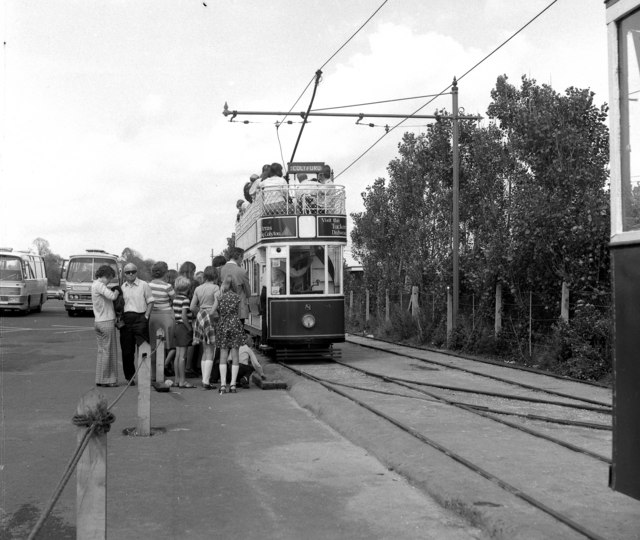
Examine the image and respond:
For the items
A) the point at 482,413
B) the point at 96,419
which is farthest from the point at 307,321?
the point at 96,419

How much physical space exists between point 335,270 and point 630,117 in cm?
1169

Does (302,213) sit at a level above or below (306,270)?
above

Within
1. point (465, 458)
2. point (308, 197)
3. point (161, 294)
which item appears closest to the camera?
point (465, 458)

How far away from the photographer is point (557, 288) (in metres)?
16.1

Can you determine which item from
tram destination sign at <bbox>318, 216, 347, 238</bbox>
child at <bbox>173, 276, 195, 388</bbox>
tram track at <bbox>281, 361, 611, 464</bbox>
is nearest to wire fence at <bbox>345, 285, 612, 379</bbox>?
→ tram track at <bbox>281, 361, 611, 464</bbox>

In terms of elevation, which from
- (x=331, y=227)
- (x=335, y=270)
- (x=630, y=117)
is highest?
(x=331, y=227)

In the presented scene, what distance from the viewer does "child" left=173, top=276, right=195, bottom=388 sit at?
467 inches

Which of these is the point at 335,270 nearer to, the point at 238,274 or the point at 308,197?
the point at 308,197

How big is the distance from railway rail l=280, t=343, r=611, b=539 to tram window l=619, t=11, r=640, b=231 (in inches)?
75.5

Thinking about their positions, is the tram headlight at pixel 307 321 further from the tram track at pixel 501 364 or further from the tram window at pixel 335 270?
the tram track at pixel 501 364

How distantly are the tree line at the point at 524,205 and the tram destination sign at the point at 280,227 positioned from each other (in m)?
4.47

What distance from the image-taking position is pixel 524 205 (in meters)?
15.6

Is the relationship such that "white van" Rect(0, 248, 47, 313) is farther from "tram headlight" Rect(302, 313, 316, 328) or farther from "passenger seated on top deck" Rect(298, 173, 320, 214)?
"tram headlight" Rect(302, 313, 316, 328)

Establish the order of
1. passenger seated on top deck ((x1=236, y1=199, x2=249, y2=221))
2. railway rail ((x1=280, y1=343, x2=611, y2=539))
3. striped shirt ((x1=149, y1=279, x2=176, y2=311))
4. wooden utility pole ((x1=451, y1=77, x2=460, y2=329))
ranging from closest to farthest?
railway rail ((x1=280, y1=343, x2=611, y2=539)) < striped shirt ((x1=149, y1=279, x2=176, y2=311)) < wooden utility pole ((x1=451, y1=77, x2=460, y2=329)) < passenger seated on top deck ((x1=236, y1=199, x2=249, y2=221))
